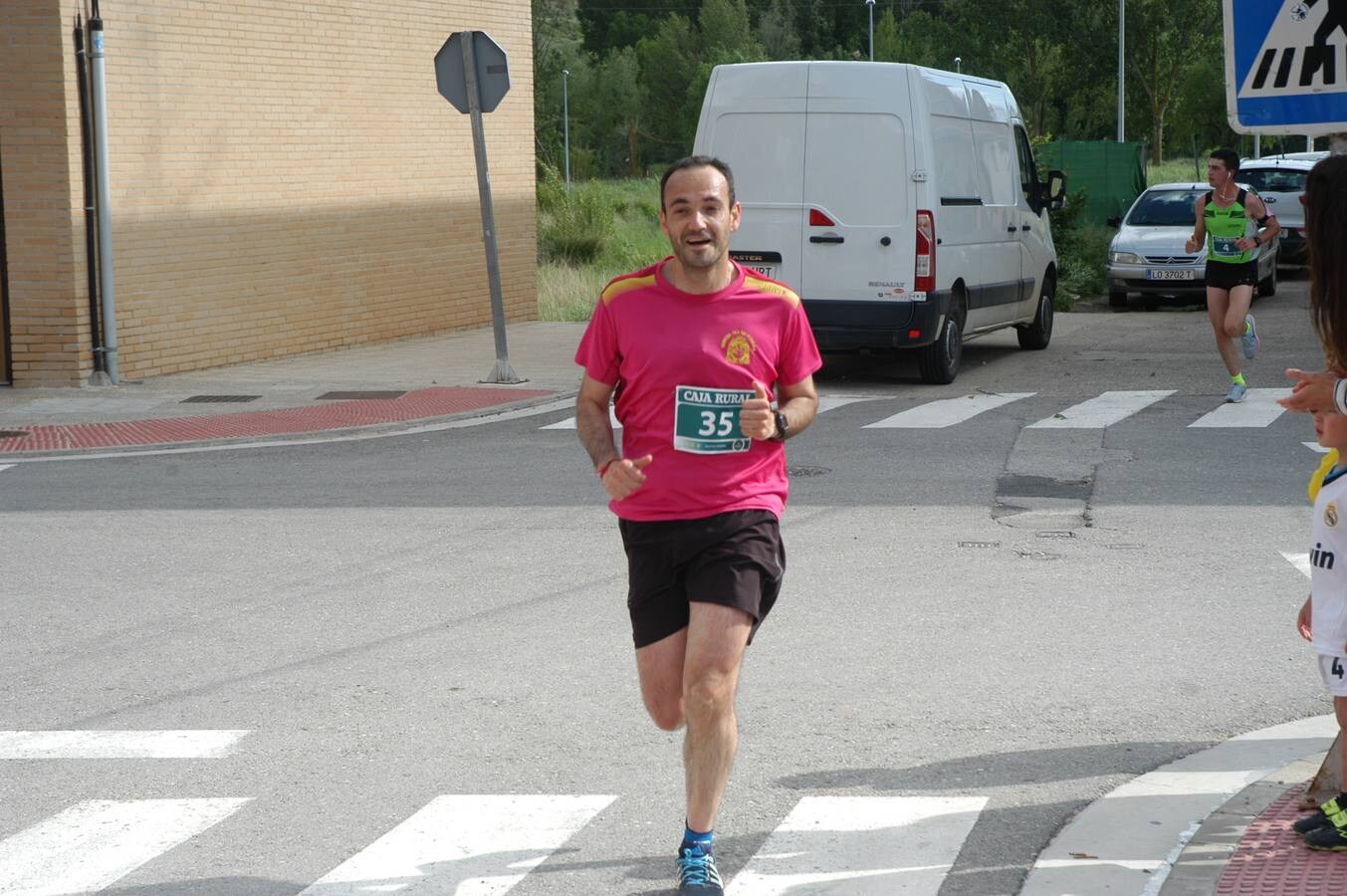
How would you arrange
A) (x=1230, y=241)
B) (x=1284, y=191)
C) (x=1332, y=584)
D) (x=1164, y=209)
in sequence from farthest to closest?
1. (x=1284, y=191)
2. (x=1164, y=209)
3. (x=1230, y=241)
4. (x=1332, y=584)

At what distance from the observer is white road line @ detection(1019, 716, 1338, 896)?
4.54 meters

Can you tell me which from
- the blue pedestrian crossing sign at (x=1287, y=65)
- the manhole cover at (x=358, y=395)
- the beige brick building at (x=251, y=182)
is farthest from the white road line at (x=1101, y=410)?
the beige brick building at (x=251, y=182)

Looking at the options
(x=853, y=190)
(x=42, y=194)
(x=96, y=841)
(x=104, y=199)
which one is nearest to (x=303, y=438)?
(x=104, y=199)

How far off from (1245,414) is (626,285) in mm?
9745

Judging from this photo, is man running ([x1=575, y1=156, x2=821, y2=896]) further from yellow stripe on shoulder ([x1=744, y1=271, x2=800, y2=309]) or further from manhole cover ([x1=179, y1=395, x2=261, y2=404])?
manhole cover ([x1=179, y1=395, x2=261, y2=404])

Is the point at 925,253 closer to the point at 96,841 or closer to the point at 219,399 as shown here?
the point at 219,399

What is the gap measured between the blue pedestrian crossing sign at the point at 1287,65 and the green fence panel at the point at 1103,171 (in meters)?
33.1

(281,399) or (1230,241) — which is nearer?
(1230,241)

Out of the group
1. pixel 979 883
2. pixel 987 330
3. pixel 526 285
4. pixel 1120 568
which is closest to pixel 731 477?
pixel 979 883

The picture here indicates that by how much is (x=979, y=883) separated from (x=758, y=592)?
93 cm

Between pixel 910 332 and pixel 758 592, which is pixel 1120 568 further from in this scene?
pixel 910 332

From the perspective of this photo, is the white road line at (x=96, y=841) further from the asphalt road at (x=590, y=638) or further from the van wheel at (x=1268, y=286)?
the van wheel at (x=1268, y=286)

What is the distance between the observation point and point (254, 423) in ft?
45.2

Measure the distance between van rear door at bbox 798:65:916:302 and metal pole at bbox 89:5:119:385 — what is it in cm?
623
